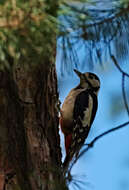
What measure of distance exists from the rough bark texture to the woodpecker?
2.19 feet

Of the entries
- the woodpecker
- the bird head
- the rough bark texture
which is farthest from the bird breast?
the rough bark texture

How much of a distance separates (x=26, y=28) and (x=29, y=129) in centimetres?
135

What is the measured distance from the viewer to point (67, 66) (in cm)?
183

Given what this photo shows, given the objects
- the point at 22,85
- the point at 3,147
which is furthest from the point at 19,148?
the point at 22,85

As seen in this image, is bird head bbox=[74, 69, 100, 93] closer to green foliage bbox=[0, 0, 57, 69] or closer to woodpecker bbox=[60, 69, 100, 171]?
woodpecker bbox=[60, 69, 100, 171]

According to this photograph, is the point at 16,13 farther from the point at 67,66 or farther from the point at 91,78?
the point at 91,78

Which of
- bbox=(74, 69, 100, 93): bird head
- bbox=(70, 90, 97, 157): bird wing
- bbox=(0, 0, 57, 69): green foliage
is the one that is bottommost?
bbox=(70, 90, 97, 157): bird wing

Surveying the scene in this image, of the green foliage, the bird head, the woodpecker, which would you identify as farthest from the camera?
the bird head

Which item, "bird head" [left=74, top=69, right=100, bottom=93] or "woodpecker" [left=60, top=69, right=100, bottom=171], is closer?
"woodpecker" [left=60, top=69, right=100, bottom=171]

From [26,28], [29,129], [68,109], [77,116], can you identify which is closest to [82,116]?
[77,116]

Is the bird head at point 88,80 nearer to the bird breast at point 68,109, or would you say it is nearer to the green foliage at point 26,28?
the bird breast at point 68,109

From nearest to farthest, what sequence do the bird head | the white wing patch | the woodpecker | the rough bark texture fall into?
the rough bark texture < the woodpecker < the white wing patch < the bird head

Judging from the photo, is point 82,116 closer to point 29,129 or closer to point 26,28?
point 29,129

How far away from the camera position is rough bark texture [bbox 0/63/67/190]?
2.34 meters
